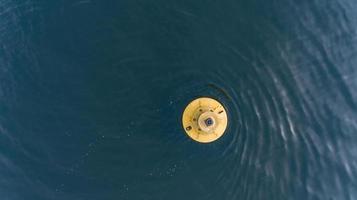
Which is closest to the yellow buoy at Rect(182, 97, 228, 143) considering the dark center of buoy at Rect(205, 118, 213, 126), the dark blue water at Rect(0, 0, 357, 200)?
the dark center of buoy at Rect(205, 118, 213, 126)

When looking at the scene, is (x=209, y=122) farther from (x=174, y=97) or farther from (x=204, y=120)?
(x=174, y=97)

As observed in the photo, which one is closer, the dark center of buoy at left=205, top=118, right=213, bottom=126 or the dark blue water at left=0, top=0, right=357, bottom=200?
the dark center of buoy at left=205, top=118, right=213, bottom=126

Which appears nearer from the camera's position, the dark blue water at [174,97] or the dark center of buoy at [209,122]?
the dark center of buoy at [209,122]

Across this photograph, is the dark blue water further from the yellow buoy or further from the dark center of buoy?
the dark center of buoy

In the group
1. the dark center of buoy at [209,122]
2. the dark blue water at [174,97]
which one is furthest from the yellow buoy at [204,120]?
the dark blue water at [174,97]

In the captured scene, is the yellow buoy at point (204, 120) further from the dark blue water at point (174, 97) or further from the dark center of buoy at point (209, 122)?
the dark blue water at point (174, 97)
